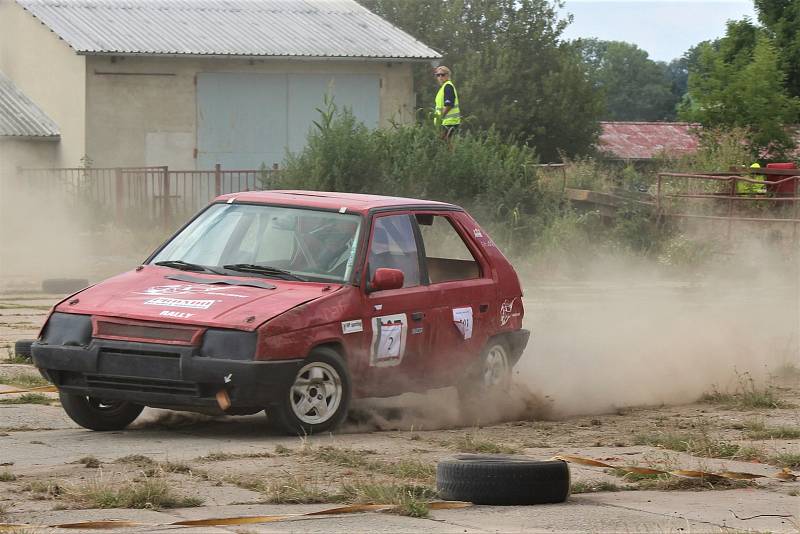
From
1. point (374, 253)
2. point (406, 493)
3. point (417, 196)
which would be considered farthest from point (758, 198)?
point (406, 493)

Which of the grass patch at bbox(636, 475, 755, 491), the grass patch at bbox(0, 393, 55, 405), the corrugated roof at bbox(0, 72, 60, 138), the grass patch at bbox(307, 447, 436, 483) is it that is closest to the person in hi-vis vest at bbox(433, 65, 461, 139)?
the grass patch at bbox(0, 393, 55, 405)

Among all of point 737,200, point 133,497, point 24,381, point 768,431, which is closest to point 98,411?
point 24,381

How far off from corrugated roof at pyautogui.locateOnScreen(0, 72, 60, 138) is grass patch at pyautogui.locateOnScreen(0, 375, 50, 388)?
26.1 metres

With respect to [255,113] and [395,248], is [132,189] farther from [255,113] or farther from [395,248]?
[395,248]

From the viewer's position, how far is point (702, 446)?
907 cm

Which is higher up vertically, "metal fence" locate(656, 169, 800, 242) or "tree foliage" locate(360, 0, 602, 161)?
"tree foliage" locate(360, 0, 602, 161)

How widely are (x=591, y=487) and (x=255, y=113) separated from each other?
3185cm

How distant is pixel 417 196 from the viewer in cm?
2414

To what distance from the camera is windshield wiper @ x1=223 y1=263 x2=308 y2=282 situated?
978cm

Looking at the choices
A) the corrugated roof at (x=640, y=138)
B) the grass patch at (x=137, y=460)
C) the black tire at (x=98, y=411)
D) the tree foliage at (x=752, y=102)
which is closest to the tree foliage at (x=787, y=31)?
the tree foliage at (x=752, y=102)

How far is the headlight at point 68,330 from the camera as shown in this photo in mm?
9180

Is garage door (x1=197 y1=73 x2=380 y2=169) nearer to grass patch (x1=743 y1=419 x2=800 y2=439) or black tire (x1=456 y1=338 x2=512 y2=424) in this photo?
black tire (x1=456 y1=338 x2=512 y2=424)

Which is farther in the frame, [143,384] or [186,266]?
[186,266]

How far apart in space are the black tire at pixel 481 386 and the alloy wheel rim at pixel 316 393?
151 centimetres
